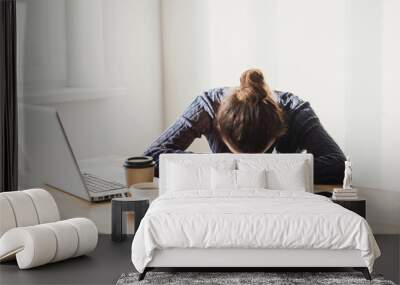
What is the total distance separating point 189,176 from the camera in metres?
A: 7.01

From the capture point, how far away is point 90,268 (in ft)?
20.1

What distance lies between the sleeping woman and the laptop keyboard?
116 cm

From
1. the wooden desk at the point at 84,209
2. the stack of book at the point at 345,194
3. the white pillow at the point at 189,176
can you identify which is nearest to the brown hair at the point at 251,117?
the white pillow at the point at 189,176

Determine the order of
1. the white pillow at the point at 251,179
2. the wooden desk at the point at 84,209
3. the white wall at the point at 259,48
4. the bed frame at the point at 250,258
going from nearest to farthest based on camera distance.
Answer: the bed frame at the point at 250,258, the white pillow at the point at 251,179, the white wall at the point at 259,48, the wooden desk at the point at 84,209

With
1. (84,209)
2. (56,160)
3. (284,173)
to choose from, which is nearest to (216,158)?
(284,173)

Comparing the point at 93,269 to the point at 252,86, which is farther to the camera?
the point at 252,86

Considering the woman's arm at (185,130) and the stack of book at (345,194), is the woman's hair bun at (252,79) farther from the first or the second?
the stack of book at (345,194)

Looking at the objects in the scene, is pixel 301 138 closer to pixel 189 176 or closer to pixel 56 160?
pixel 189 176

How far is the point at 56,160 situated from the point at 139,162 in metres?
0.94

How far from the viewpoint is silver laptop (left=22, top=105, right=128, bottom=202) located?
7.98 meters

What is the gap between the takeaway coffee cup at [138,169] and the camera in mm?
7867

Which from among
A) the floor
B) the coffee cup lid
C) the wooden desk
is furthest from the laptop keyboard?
the floor

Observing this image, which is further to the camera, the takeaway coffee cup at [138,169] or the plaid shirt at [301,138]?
the takeaway coffee cup at [138,169]

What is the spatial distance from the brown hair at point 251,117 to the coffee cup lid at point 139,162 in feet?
2.70
